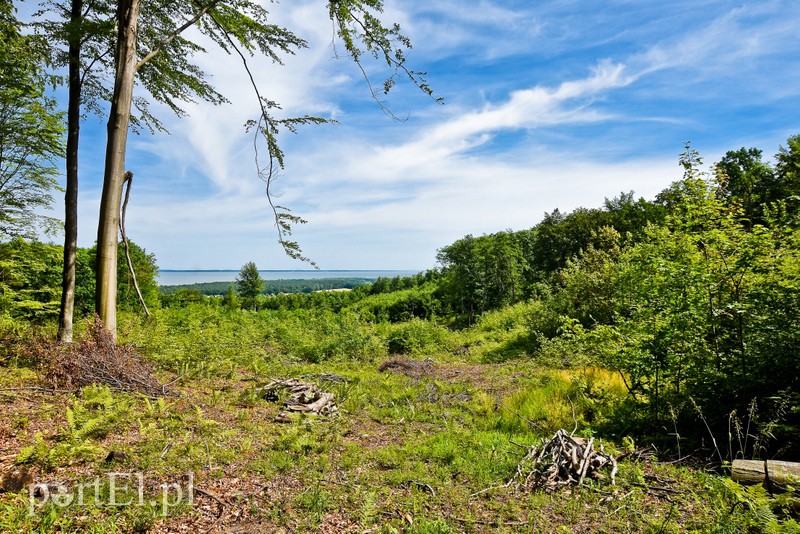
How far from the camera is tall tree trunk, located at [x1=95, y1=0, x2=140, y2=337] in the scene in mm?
5328

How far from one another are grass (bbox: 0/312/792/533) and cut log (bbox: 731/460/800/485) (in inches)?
7.9

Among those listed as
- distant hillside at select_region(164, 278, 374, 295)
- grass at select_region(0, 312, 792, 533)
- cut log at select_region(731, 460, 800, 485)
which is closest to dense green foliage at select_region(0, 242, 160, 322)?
grass at select_region(0, 312, 792, 533)

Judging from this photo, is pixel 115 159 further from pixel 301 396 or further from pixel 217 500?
pixel 217 500

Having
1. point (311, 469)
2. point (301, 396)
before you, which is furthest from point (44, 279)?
point (311, 469)

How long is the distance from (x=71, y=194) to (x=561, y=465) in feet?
28.9

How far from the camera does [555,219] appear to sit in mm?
45062

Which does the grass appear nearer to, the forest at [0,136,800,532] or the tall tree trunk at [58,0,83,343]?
the forest at [0,136,800,532]

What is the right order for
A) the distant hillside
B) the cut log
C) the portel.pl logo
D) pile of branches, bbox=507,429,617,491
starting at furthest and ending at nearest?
the distant hillside < pile of branches, bbox=507,429,617,491 < the cut log < the portel.pl logo

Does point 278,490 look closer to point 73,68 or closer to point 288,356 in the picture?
point 73,68

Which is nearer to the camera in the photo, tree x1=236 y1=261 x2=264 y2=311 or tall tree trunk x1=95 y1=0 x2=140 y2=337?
tall tree trunk x1=95 y1=0 x2=140 y2=337

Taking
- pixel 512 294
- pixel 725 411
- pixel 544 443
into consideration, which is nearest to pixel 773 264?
pixel 725 411

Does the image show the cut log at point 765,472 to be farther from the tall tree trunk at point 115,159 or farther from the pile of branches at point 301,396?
the tall tree trunk at point 115,159

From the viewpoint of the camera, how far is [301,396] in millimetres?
6516

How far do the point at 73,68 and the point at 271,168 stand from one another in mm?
4044
